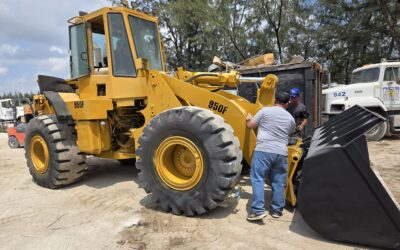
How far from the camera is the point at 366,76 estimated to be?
11.4m

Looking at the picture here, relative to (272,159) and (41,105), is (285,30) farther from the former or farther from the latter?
(272,159)

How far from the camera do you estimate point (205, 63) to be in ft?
80.3

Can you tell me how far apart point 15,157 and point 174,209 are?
808 cm

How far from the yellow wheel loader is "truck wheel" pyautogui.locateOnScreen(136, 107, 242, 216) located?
0.01 m

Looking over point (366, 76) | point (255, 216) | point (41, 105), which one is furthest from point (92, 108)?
point (366, 76)

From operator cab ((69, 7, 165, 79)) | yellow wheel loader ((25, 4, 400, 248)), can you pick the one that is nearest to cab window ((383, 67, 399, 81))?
yellow wheel loader ((25, 4, 400, 248))

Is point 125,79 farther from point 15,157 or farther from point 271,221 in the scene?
point 15,157

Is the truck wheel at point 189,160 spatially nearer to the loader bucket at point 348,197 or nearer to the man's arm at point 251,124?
the man's arm at point 251,124

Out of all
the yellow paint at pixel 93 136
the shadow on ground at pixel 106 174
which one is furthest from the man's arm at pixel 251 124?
the shadow on ground at pixel 106 174

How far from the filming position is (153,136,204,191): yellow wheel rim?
4.21 m

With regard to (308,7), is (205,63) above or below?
below

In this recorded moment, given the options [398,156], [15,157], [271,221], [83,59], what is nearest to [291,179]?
[271,221]

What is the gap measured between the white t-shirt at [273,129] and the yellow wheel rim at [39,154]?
3.83m

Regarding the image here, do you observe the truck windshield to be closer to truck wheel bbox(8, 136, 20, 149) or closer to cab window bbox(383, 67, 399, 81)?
cab window bbox(383, 67, 399, 81)
